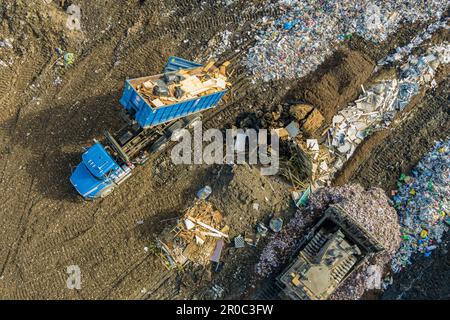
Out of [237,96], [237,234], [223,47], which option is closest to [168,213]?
[237,234]

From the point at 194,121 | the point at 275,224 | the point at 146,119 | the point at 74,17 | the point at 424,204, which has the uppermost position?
the point at 424,204

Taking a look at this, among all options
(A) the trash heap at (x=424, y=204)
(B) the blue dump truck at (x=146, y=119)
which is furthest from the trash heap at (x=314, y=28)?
(A) the trash heap at (x=424, y=204)

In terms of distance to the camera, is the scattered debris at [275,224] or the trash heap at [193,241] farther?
the scattered debris at [275,224]

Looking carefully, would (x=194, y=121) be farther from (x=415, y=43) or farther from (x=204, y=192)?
(x=415, y=43)

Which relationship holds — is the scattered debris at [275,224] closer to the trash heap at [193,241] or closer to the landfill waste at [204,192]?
the trash heap at [193,241]

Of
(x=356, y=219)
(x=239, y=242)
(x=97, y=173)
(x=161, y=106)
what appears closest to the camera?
(x=161, y=106)

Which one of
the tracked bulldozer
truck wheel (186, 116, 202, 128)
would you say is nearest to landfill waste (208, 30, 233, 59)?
truck wheel (186, 116, 202, 128)

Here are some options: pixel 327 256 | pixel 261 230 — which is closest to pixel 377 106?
pixel 327 256
